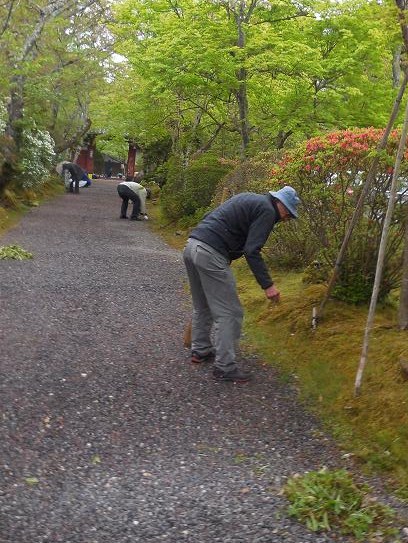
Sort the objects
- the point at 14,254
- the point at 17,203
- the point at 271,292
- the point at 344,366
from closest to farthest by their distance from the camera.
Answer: the point at 271,292 → the point at 344,366 → the point at 14,254 → the point at 17,203

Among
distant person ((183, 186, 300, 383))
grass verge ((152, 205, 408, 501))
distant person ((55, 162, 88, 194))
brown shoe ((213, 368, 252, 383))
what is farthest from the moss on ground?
distant person ((55, 162, 88, 194))

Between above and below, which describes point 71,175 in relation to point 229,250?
above

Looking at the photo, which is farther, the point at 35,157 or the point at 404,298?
the point at 35,157

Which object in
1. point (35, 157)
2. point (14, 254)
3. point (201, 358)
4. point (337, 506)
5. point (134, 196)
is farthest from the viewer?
point (35, 157)

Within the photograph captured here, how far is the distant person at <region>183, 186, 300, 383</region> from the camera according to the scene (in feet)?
17.5

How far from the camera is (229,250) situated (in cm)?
554

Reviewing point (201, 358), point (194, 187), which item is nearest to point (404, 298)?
point (201, 358)

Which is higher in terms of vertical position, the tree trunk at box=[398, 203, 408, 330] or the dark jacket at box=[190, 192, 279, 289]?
the dark jacket at box=[190, 192, 279, 289]

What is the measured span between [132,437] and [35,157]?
19.7 m

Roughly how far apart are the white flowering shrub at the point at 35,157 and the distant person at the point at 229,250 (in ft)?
55.6

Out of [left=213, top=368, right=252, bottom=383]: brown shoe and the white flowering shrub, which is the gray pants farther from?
the white flowering shrub


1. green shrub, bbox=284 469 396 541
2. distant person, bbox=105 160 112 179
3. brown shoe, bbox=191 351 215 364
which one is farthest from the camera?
distant person, bbox=105 160 112 179

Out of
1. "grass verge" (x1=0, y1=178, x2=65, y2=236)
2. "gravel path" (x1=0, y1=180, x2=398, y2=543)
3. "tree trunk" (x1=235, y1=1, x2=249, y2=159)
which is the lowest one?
"gravel path" (x1=0, y1=180, x2=398, y2=543)

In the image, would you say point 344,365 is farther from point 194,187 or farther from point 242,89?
point 194,187
